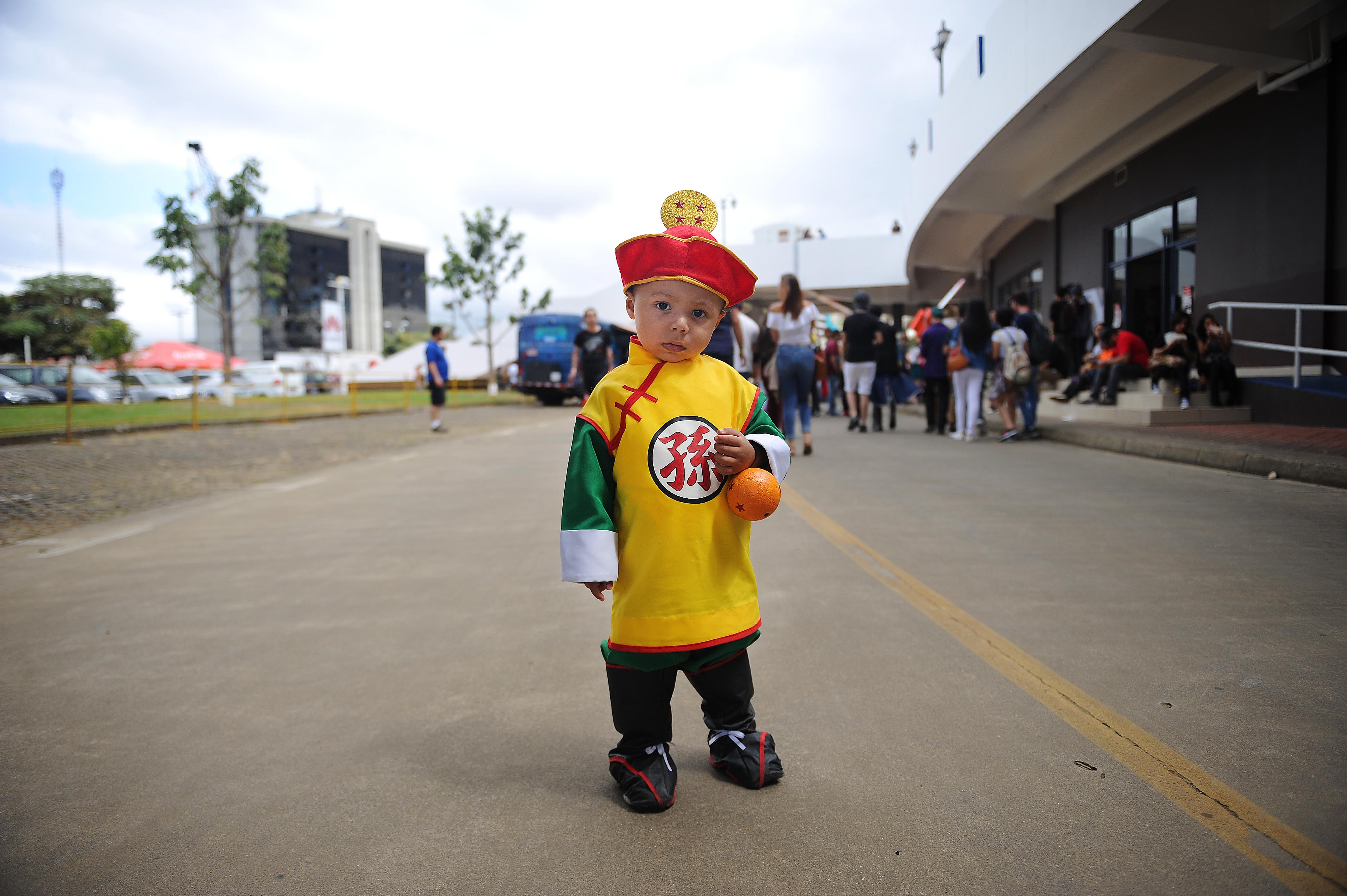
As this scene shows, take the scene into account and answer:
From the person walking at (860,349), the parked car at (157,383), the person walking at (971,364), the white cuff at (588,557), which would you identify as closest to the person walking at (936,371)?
the person walking at (971,364)

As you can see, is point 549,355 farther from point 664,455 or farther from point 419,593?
point 664,455

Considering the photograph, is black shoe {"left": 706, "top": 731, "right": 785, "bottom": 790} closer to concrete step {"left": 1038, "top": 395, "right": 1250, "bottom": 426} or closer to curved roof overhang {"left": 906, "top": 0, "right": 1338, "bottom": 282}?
curved roof overhang {"left": 906, "top": 0, "right": 1338, "bottom": 282}

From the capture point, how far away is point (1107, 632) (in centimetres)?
346

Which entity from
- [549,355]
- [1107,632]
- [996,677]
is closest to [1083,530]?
[1107,632]

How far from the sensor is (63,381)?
1383 cm

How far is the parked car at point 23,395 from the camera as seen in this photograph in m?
12.1

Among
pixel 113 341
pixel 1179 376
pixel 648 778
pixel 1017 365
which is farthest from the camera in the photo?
pixel 113 341

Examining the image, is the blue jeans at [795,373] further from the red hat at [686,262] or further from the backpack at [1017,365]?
the red hat at [686,262]

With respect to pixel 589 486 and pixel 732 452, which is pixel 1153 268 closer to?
pixel 732 452

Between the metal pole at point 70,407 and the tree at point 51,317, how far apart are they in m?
53.8

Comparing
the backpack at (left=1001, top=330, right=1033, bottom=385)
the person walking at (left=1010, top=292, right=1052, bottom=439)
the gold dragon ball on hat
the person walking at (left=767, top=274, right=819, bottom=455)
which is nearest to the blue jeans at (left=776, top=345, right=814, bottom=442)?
the person walking at (left=767, top=274, right=819, bottom=455)

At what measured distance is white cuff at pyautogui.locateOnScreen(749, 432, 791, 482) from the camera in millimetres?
2291

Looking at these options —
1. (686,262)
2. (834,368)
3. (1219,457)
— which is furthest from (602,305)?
(686,262)

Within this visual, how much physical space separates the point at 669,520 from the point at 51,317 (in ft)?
242
